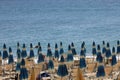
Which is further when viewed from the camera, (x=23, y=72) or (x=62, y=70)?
(x=23, y=72)

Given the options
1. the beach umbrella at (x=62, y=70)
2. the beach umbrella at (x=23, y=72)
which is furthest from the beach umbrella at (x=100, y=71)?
the beach umbrella at (x=23, y=72)

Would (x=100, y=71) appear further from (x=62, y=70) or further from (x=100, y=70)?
(x=62, y=70)

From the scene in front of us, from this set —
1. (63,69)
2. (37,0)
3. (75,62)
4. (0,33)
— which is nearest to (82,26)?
(0,33)

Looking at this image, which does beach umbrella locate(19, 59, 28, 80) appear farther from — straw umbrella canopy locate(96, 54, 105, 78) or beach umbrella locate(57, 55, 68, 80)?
straw umbrella canopy locate(96, 54, 105, 78)

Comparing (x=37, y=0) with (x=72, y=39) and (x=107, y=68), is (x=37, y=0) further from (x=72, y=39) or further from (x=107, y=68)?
(x=107, y=68)

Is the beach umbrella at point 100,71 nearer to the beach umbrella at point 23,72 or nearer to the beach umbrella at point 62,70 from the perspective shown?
the beach umbrella at point 62,70

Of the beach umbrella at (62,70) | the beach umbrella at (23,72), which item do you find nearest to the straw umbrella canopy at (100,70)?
the beach umbrella at (62,70)

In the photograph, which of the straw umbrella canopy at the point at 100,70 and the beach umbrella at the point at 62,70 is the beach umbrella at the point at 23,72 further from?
the straw umbrella canopy at the point at 100,70

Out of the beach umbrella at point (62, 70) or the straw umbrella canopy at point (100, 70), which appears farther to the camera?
the straw umbrella canopy at point (100, 70)

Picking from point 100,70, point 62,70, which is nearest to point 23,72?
point 62,70

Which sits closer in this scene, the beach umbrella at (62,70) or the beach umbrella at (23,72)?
the beach umbrella at (62,70)

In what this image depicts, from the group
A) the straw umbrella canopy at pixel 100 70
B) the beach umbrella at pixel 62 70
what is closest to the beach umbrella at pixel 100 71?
the straw umbrella canopy at pixel 100 70

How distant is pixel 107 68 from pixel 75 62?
2.98 meters

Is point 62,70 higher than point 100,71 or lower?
higher
